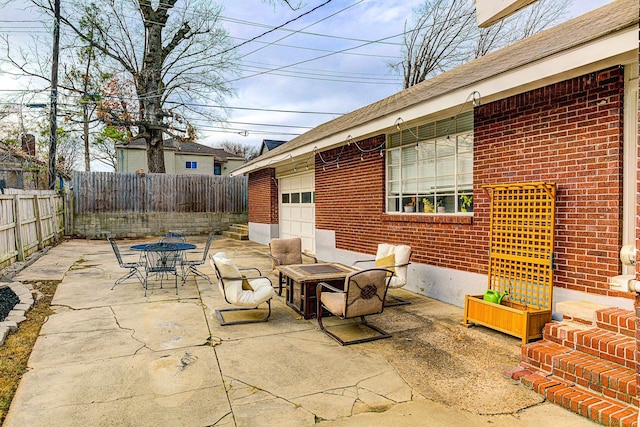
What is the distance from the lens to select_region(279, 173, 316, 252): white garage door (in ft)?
34.8

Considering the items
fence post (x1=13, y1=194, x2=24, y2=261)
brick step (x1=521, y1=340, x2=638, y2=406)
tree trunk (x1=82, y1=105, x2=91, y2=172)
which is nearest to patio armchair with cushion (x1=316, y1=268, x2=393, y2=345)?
Answer: brick step (x1=521, y1=340, x2=638, y2=406)

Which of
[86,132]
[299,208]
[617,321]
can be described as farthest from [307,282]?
[86,132]

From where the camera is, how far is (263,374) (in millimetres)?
3281

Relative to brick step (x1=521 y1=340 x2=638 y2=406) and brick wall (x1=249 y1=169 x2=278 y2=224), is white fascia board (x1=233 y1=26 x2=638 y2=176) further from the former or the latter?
brick wall (x1=249 y1=169 x2=278 y2=224)

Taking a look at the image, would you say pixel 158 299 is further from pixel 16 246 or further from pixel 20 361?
pixel 16 246

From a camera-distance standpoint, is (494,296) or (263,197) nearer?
(494,296)

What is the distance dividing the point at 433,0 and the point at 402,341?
16143 millimetres

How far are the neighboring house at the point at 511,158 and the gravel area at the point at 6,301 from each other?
18.8 ft

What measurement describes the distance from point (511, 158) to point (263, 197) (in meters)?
9.94

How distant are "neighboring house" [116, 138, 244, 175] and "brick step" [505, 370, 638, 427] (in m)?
24.7

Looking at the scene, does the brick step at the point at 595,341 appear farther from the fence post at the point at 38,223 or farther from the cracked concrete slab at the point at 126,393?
the fence post at the point at 38,223

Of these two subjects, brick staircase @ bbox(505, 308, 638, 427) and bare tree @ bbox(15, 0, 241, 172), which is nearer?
A: brick staircase @ bbox(505, 308, 638, 427)

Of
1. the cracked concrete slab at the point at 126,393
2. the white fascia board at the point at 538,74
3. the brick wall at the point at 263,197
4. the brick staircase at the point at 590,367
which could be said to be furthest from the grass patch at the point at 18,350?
the brick wall at the point at 263,197

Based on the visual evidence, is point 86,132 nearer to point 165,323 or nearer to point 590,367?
point 165,323
